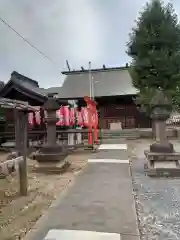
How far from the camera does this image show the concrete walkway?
10.4ft

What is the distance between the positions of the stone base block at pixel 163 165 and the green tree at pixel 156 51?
32.8ft

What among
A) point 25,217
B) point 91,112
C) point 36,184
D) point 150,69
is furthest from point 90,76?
point 25,217

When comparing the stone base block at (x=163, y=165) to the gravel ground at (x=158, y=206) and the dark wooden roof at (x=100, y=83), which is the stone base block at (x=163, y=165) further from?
the dark wooden roof at (x=100, y=83)

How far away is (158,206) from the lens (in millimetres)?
4230

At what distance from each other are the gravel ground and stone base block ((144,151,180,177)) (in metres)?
0.25

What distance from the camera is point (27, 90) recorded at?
503 inches

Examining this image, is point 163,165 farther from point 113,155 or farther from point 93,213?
point 113,155

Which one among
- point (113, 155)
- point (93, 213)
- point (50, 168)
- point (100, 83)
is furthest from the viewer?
point (100, 83)

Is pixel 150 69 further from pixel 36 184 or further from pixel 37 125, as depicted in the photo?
pixel 36 184

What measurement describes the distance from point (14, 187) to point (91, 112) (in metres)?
8.29

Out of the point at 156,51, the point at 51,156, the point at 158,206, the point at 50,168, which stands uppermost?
the point at 156,51

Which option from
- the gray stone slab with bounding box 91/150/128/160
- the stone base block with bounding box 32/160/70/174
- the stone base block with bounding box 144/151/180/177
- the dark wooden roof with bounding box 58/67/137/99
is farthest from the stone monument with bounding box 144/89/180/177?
the dark wooden roof with bounding box 58/67/137/99

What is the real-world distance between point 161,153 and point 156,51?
1143cm

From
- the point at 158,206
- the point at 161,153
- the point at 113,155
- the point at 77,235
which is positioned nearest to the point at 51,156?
the point at 161,153
